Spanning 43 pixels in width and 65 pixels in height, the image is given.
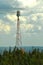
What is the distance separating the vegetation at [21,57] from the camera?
6906cm

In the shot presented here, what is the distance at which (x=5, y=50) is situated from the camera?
72125 mm

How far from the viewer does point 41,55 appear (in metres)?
70.4

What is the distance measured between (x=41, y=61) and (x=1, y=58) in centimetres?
359

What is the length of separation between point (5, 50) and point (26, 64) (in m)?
3.88

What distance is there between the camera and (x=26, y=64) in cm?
6888

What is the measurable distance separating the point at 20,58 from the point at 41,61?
1926 millimetres

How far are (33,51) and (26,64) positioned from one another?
2606 millimetres

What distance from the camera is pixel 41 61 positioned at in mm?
69125

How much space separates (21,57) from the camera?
70125mm

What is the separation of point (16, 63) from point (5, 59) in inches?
48.7

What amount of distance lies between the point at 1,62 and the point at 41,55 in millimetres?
3611

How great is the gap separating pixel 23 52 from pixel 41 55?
5.49ft

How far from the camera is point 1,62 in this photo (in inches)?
2729

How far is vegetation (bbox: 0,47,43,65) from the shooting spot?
227ft
